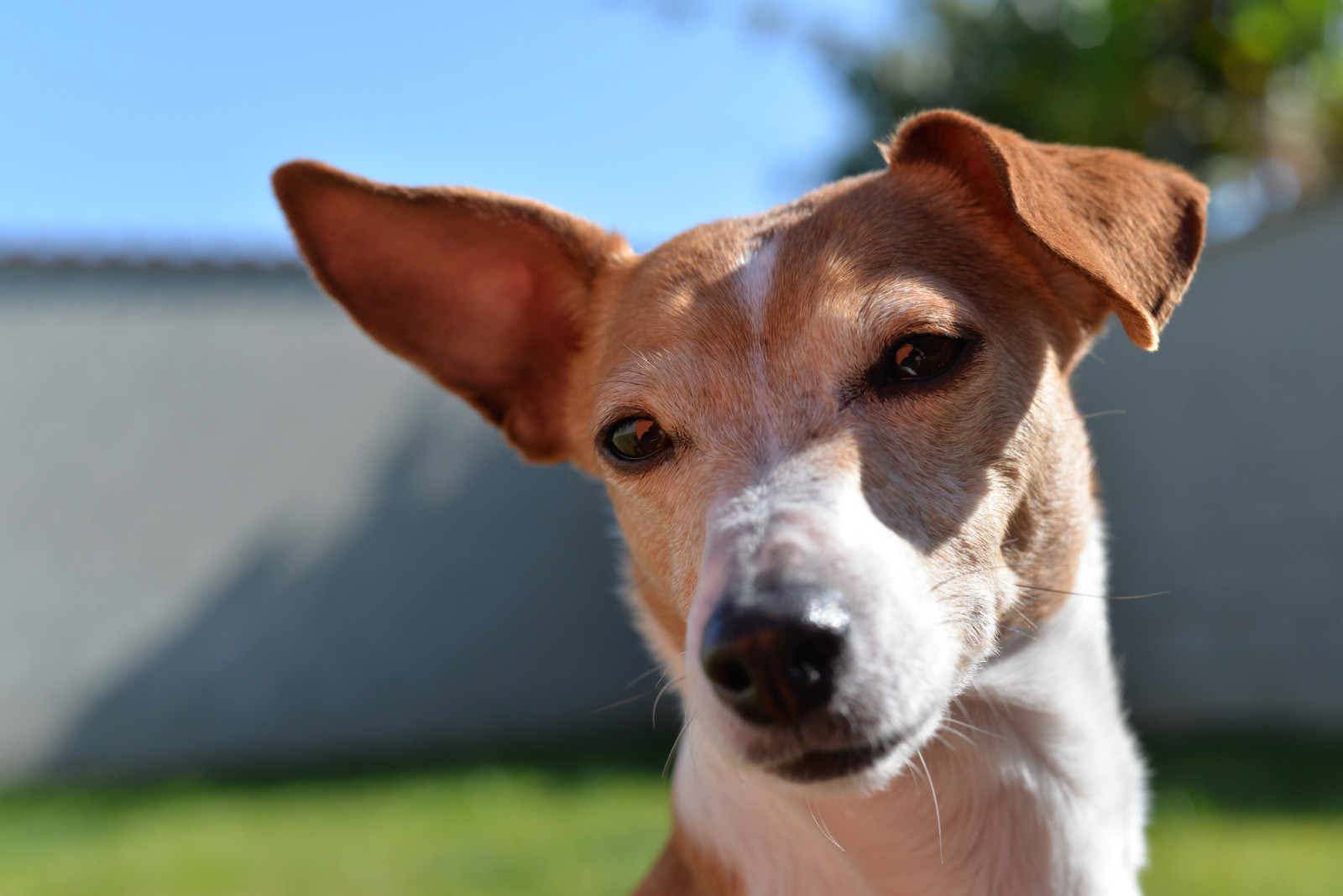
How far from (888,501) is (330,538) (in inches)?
364

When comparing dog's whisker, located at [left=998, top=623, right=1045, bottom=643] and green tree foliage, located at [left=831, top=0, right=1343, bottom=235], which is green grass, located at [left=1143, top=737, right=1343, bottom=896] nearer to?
dog's whisker, located at [left=998, top=623, right=1045, bottom=643]

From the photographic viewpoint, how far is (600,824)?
6.48 metres

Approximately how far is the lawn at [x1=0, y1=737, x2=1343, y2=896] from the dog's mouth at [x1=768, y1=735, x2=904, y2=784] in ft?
12.5

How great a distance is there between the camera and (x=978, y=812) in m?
2.00

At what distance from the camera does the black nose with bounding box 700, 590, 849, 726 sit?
5.07ft

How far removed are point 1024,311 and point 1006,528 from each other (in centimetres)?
49

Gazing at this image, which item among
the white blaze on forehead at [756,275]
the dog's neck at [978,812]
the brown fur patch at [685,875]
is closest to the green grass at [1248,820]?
the dog's neck at [978,812]

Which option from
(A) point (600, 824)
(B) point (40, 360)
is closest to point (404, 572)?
(B) point (40, 360)

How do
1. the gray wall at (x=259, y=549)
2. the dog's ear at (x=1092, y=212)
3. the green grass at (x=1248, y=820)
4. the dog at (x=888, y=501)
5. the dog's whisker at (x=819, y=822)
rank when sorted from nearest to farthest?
the dog at (x=888, y=501) < the dog's ear at (x=1092, y=212) < the dog's whisker at (x=819, y=822) < the green grass at (x=1248, y=820) < the gray wall at (x=259, y=549)

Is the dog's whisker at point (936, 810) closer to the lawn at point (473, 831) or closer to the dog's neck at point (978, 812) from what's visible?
the dog's neck at point (978, 812)

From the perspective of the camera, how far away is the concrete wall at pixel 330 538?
27.7ft

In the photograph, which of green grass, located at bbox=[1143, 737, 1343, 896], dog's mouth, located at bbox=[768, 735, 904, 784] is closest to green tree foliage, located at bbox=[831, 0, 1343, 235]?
green grass, located at bbox=[1143, 737, 1343, 896]

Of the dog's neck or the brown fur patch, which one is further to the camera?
the brown fur patch

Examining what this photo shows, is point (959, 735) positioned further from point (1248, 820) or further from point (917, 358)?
point (1248, 820)
